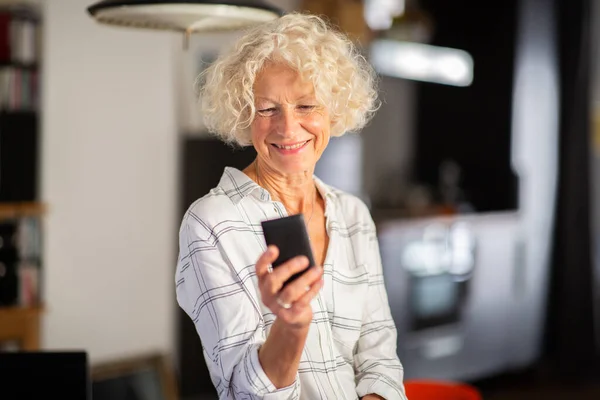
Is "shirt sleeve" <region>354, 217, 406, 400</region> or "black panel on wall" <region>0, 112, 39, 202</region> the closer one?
"shirt sleeve" <region>354, 217, 406, 400</region>

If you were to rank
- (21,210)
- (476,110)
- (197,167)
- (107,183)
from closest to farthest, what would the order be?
(21,210), (107,183), (197,167), (476,110)

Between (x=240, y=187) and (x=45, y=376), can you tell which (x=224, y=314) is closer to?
(x=240, y=187)

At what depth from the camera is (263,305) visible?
61.9 inches

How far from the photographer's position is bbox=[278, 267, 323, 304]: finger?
1.33m

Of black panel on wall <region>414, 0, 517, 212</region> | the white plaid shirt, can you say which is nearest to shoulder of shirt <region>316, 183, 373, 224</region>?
the white plaid shirt

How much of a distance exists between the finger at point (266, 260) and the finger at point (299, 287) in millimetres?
46

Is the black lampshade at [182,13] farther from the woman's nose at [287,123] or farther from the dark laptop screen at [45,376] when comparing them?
the dark laptop screen at [45,376]

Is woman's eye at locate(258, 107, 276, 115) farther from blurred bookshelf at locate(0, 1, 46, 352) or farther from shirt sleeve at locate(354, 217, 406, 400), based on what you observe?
blurred bookshelf at locate(0, 1, 46, 352)

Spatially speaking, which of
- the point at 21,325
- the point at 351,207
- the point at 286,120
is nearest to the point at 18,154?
the point at 21,325

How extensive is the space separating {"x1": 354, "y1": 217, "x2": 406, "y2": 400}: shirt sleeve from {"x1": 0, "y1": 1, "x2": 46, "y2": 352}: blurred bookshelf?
7.94 feet

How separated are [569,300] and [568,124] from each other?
1.19 meters

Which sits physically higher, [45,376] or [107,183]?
[107,183]

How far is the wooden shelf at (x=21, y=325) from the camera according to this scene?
12.4ft

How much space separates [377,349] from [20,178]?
256cm
